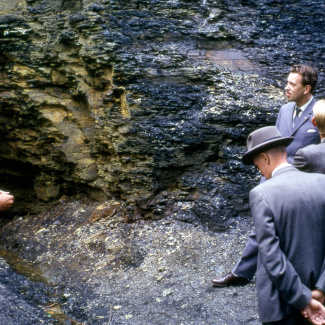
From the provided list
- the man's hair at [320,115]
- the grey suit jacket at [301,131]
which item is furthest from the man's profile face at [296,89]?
the man's hair at [320,115]

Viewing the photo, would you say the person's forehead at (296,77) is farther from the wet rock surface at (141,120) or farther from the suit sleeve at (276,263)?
the suit sleeve at (276,263)

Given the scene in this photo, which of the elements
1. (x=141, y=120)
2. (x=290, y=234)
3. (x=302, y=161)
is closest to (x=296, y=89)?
(x=302, y=161)

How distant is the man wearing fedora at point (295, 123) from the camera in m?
3.63

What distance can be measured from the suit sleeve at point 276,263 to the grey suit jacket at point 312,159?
0.78 metres

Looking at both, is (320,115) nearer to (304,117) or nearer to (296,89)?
(304,117)

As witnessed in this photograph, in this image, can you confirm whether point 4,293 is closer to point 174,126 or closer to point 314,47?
point 174,126

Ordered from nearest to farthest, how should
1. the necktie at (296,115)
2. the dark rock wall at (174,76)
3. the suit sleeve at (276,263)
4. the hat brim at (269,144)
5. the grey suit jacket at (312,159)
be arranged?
the suit sleeve at (276,263)
the hat brim at (269,144)
the grey suit jacket at (312,159)
the necktie at (296,115)
the dark rock wall at (174,76)

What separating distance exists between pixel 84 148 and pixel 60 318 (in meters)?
3.12

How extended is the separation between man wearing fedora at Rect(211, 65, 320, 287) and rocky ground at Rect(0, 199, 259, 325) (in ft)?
1.00

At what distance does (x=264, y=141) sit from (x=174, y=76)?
3.43 m

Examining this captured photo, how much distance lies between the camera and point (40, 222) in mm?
6598

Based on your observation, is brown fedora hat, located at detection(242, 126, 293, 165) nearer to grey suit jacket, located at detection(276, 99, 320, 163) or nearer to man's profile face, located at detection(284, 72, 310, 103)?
grey suit jacket, located at detection(276, 99, 320, 163)

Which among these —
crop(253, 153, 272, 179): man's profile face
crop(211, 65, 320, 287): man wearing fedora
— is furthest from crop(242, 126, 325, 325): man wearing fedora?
crop(211, 65, 320, 287): man wearing fedora

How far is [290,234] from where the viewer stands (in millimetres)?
2143
